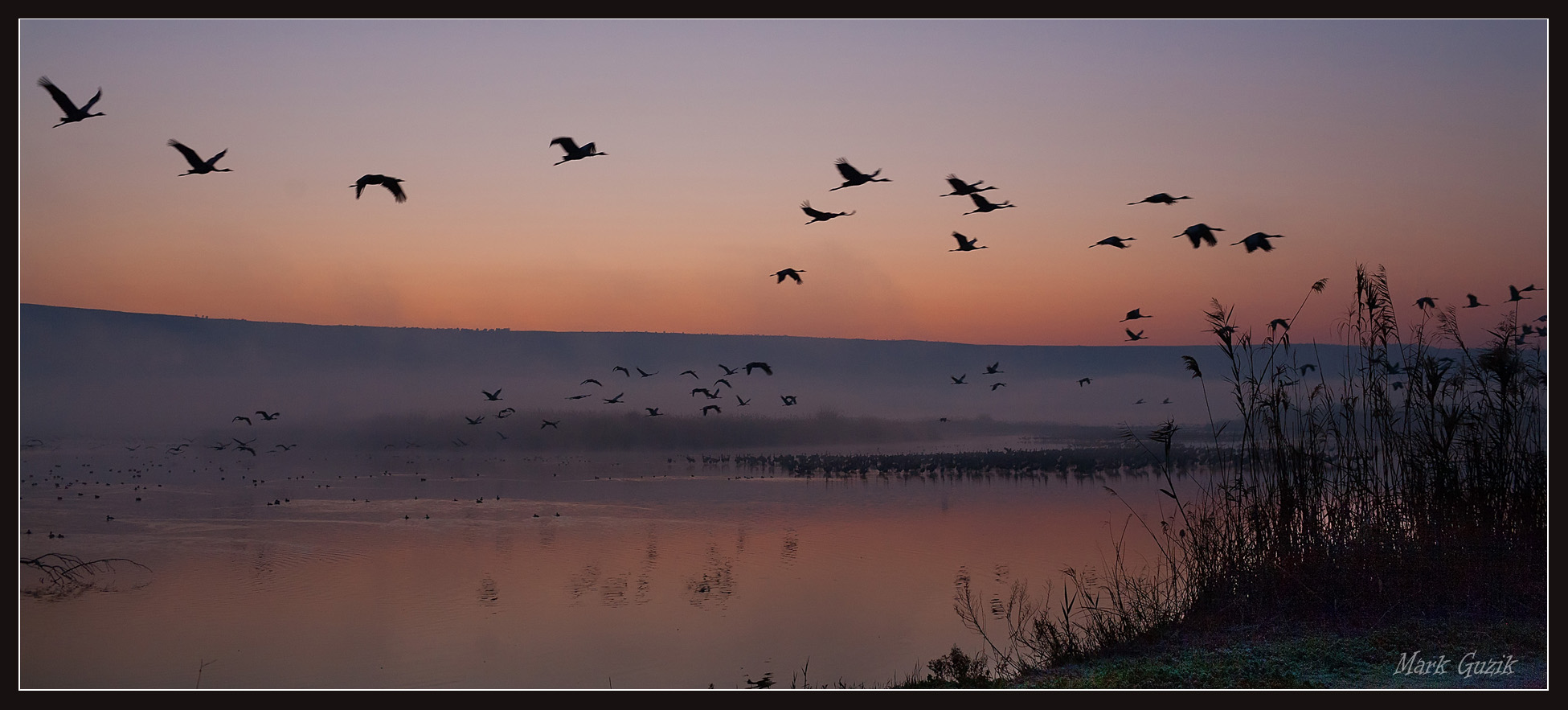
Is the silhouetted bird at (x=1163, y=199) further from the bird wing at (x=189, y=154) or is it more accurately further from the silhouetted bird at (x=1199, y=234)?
the bird wing at (x=189, y=154)

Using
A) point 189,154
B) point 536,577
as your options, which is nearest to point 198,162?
point 189,154

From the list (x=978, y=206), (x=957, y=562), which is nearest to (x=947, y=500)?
(x=957, y=562)

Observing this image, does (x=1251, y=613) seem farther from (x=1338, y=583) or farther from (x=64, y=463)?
(x=64, y=463)

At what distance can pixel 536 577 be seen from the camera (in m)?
15.8

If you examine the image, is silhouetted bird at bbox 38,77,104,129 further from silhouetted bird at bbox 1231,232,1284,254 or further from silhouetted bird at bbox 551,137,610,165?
silhouetted bird at bbox 1231,232,1284,254

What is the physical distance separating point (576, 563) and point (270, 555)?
205 inches

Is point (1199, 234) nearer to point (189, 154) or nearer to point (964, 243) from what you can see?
point (964, 243)

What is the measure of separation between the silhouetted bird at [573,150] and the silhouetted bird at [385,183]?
190 cm

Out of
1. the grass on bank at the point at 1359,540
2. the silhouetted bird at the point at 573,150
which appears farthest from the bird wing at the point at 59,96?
the grass on bank at the point at 1359,540

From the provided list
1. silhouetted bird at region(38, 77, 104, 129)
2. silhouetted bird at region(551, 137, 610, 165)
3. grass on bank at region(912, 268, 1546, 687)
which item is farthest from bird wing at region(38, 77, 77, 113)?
grass on bank at region(912, 268, 1546, 687)

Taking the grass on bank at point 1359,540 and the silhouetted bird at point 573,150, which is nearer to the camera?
A: the grass on bank at point 1359,540

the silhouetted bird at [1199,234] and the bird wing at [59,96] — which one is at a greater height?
the bird wing at [59,96]

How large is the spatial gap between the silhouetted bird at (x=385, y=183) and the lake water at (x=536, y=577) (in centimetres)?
506

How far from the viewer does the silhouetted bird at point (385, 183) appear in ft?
40.1
